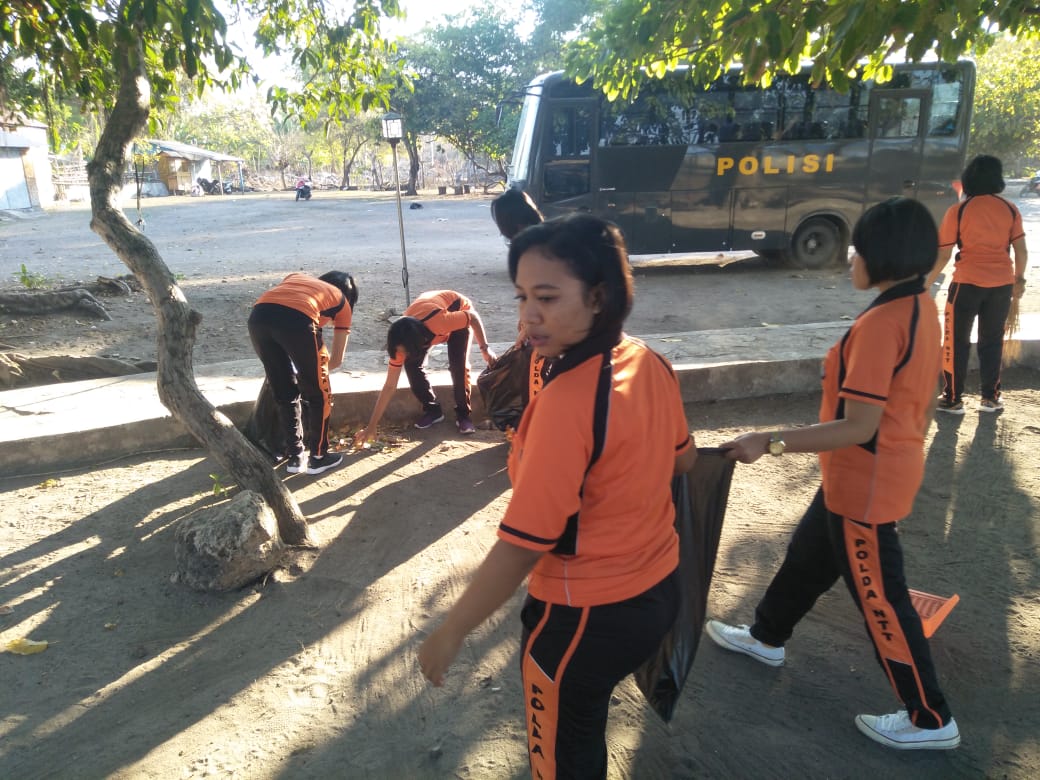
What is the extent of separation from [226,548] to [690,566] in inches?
81.3

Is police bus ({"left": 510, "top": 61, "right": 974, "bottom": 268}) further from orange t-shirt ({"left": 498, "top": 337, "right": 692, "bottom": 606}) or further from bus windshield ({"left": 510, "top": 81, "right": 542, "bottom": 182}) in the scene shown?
orange t-shirt ({"left": 498, "top": 337, "right": 692, "bottom": 606})

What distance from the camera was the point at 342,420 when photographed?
5.04 metres

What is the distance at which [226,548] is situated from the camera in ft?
→ 10.0

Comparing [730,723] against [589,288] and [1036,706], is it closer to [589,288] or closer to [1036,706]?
[1036,706]

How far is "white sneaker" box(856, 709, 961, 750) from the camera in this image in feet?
6.84

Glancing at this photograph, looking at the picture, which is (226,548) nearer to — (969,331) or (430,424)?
(430,424)

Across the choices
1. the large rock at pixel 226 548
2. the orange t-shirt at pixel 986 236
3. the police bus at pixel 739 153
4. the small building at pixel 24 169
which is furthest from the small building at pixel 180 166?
the orange t-shirt at pixel 986 236

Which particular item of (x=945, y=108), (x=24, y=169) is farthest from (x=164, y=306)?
(x=24, y=169)

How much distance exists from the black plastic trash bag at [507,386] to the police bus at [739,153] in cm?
697

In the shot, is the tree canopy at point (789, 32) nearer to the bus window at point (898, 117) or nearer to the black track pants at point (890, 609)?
the black track pants at point (890, 609)

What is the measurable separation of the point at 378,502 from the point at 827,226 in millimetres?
10248

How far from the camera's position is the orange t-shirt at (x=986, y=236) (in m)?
4.55

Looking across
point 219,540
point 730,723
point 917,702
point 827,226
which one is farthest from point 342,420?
point 827,226

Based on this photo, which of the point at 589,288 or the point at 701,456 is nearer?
the point at 589,288
